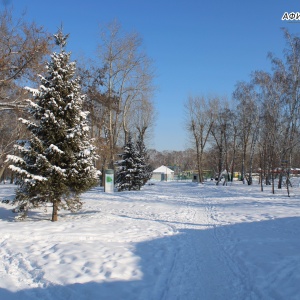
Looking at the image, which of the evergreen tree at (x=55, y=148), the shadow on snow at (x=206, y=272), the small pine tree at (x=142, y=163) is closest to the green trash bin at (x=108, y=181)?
the small pine tree at (x=142, y=163)

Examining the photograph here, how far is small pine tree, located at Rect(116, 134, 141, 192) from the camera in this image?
92.2 feet

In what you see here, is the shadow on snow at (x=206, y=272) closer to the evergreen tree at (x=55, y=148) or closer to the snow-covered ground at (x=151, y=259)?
the snow-covered ground at (x=151, y=259)

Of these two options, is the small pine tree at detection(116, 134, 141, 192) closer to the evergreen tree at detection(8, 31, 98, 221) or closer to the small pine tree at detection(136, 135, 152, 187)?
the small pine tree at detection(136, 135, 152, 187)

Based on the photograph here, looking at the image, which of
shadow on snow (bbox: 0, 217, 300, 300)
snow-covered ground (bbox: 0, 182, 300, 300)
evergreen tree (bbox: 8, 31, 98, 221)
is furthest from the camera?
evergreen tree (bbox: 8, 31, 98, 221)

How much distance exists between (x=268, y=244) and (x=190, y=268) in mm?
2621

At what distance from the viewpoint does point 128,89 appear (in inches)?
1209

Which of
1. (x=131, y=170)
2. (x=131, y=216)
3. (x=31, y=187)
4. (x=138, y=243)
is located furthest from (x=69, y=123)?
(x=131, y=170)

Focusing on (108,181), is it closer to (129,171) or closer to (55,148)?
(129,171)

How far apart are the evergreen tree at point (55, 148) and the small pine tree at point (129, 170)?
1653 centimetres

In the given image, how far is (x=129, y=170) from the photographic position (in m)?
27.8

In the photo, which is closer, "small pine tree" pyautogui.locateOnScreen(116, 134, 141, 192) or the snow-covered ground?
the snow-covered ground

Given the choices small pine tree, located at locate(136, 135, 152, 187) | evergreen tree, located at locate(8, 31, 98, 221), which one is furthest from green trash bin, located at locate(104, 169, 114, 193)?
evergreen tree, located at locate(8, 31, 98, 221)

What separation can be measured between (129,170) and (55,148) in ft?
57.1

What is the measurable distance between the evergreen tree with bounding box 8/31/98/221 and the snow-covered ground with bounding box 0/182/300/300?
1.06 metres
